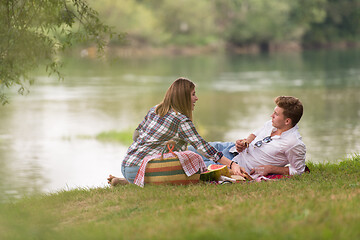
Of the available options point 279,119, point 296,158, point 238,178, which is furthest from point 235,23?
point 238,178

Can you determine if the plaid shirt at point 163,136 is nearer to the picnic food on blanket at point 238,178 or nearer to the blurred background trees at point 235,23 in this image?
the picnic food on blanket at point 238,178

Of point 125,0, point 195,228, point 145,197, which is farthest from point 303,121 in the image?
point 125,0

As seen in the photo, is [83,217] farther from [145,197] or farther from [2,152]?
[2,152]

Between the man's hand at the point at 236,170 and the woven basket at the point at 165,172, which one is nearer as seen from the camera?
the woven basket at the point at 165,172

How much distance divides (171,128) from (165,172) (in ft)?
1.76

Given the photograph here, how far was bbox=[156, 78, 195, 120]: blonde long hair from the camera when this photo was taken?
6.96 metres

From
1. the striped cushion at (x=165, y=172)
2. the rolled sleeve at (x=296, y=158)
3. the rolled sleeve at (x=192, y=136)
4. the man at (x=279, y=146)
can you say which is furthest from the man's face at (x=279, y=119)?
the striped cushion at (x=165, y=172)

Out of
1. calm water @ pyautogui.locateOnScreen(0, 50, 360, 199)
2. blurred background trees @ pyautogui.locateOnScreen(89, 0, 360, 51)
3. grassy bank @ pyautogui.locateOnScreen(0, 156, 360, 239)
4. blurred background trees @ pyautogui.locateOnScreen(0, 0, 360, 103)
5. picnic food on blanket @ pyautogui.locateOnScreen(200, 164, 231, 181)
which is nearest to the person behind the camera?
grassy bank @ pyautogui.locateOnScreen(0, 156, 360, 239)

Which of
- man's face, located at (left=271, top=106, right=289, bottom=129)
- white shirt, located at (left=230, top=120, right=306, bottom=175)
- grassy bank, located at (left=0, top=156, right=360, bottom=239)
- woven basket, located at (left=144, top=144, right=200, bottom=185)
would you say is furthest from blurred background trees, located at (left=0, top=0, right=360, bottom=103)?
grassy bank, located at (left=0, top=156, right=360, bottom=239)

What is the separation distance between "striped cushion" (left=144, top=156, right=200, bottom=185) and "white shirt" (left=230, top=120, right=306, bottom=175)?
1.15 meters

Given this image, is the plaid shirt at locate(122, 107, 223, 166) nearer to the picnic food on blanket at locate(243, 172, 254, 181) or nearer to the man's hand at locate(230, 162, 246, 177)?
the man's hand at locate(230, 162, 246, 177)

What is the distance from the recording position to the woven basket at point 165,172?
680 centimetres

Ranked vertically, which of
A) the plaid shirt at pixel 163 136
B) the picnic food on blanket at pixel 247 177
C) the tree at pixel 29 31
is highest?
the tree at pixel 29 31

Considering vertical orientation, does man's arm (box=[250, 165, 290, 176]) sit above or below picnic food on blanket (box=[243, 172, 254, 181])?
above
